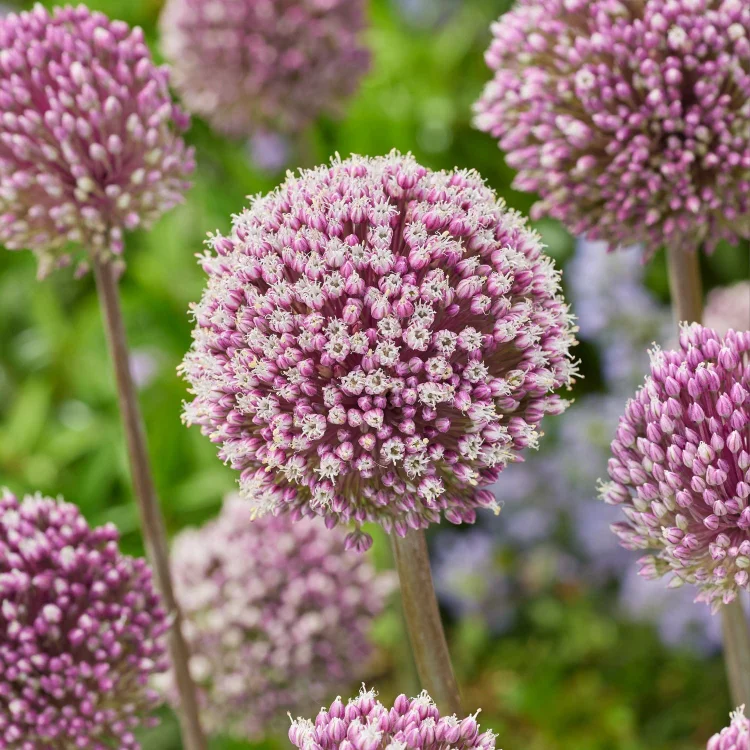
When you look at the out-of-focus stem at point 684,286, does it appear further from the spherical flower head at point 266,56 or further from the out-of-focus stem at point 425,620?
the spherical flower head at point 266,56

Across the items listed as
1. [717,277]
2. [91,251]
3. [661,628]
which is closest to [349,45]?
[91,251]

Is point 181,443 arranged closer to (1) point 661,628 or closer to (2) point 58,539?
(1) point 661,628

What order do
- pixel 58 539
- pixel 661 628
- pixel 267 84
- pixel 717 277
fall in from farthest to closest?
pixel 717 277 < pixel 661 628 < pixel 267 84 < pixel 58 539

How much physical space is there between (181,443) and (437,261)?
252cm

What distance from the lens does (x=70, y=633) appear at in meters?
1.69

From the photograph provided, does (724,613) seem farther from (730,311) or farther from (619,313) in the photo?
(619,313)

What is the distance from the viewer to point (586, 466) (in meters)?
3.53

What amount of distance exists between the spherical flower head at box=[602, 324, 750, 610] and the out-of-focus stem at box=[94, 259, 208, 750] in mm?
851

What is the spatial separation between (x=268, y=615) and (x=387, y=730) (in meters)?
1.23

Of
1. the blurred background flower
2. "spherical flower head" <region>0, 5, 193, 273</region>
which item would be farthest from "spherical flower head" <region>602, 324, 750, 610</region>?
the blurred background flower

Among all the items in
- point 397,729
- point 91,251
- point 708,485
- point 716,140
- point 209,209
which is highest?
point 209,209

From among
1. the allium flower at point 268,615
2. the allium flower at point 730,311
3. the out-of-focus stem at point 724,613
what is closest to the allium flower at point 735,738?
the out-of-focus stem at point 724,613

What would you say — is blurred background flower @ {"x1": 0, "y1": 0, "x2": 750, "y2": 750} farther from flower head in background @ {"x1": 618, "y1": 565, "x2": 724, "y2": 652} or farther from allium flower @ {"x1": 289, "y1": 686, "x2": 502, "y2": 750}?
allium flower @ {"x1": 289, "y1": 686, "x2": 502, "y2": 750}

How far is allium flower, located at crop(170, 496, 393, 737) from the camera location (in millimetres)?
2482
